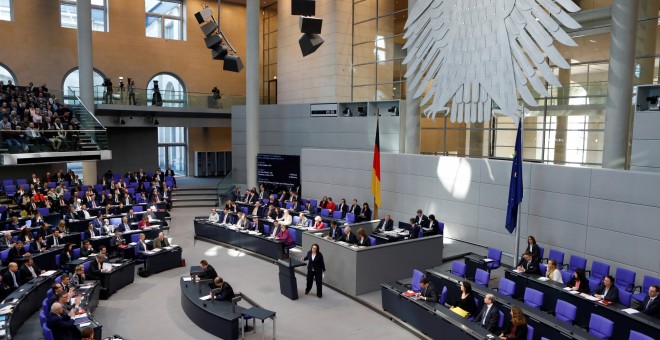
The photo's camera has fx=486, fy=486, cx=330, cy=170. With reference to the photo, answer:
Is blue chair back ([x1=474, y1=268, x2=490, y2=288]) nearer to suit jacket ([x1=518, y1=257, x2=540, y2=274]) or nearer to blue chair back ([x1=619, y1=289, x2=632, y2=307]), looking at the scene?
suit jacket ([x1=518, y1=257, x2=540, y2=274])

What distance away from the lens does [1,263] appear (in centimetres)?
1154

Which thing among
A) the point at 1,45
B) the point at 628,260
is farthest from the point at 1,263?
the point at 1,45

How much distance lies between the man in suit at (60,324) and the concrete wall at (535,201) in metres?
11.1

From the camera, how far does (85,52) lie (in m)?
23.1

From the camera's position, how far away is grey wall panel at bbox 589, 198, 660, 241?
10.5m

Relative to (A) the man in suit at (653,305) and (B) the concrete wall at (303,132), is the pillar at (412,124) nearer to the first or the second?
(B) the concrete wall at (303,132)

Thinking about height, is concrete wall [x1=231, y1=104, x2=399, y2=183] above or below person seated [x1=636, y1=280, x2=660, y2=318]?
above

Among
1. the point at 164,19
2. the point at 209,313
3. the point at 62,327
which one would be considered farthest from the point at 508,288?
the point at 164,19

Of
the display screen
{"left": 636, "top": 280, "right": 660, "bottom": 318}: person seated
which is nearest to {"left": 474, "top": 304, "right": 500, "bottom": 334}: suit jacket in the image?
{"left": 636, "top": 280, "right": 660, "bottom": 318}: person seated

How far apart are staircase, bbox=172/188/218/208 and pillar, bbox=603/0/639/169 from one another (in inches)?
708

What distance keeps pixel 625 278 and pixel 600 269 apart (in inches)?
25.7

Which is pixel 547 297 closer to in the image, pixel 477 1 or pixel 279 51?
pixel 477 1

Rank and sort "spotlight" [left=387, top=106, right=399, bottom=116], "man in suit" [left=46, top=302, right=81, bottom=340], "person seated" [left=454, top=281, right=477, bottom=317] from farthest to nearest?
"spotlight" [left=387, top=106, right=399, bottom=116]
"person seated" [left=454, top=281, right=477, bottom=317]
"man in suit" [left=46, top=302, right=81, bottom=340]

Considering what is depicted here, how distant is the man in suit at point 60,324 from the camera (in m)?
7.68
